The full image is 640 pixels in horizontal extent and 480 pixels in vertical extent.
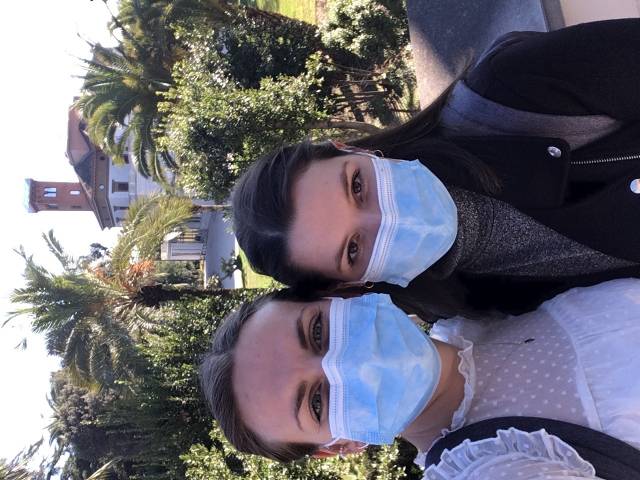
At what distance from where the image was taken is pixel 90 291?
9148 mm

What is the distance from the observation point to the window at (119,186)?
3319 cm

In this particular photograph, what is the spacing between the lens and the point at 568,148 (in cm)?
216

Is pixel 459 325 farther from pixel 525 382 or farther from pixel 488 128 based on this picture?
pixel 488 128

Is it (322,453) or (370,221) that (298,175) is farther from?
(322,453)

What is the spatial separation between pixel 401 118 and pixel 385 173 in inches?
268

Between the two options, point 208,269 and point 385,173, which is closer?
point 385,173

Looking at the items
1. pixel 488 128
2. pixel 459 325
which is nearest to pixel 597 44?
pixel 488 128

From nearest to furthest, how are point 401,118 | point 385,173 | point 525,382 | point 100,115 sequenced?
point 525,382 < point 385,173 < point 401,118 < point 100,115

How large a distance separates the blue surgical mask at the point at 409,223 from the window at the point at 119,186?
33296 millimetres

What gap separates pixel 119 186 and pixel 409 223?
33706 millimetres

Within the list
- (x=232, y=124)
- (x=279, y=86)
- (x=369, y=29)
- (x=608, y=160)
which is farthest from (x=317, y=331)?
(x=369, y=29)

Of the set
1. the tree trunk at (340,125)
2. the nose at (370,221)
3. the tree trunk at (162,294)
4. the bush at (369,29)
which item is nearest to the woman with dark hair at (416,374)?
the nose at (370,221)

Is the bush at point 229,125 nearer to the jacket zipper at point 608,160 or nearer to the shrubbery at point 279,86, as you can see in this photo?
the shrubbery at point 279,86

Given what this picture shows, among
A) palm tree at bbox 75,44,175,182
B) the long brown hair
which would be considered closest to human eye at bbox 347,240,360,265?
the long brown hair
